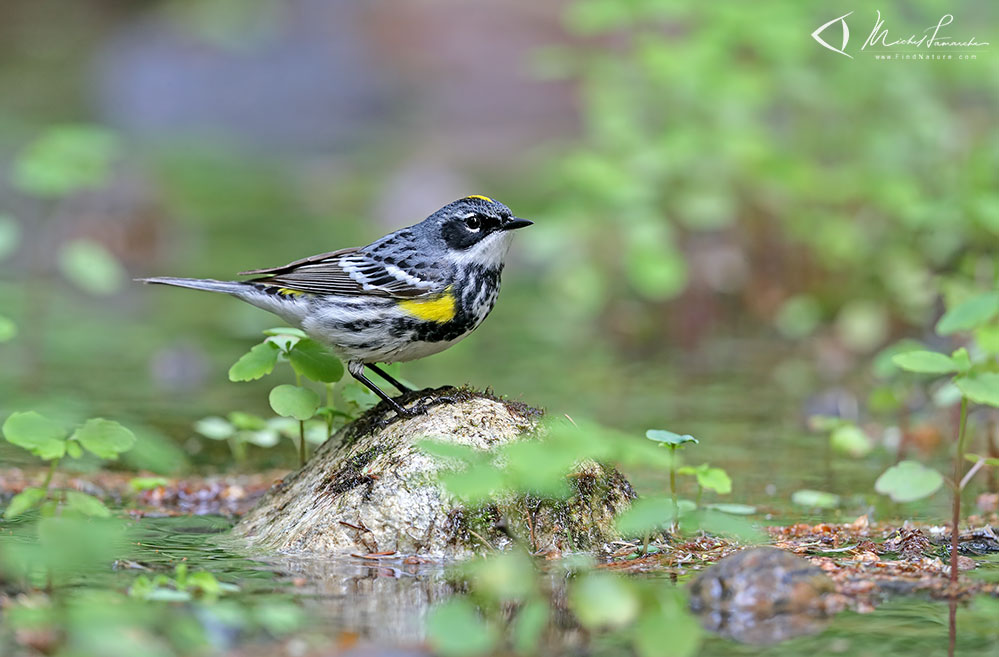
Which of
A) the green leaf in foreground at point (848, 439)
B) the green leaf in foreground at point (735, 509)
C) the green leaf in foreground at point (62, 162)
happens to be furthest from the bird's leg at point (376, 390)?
the green leaf in foreground at point (62, 162)

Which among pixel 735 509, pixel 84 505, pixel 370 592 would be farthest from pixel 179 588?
pixel 735 509

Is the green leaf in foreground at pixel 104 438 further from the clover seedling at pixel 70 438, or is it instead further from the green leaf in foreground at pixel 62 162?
the green leaf in foreground at pixel 62 162

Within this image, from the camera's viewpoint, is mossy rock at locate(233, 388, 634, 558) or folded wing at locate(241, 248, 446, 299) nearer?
mossy rock at locate(233, 388, 634, 558)

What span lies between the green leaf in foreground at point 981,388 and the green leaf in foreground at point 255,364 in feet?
8.38

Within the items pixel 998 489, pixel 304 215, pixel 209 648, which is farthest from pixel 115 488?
pixel 304 215

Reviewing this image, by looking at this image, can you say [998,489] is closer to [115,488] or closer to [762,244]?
[115,488]

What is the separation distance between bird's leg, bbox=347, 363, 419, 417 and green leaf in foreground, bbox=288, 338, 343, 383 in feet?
0.28

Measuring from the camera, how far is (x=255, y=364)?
510 cm

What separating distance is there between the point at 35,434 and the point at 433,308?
155 cm

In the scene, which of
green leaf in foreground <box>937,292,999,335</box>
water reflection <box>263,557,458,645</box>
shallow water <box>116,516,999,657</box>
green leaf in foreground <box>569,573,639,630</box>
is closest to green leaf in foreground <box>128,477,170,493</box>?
shallow water <box>116,516,999,657</box>

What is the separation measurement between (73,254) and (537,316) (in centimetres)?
452

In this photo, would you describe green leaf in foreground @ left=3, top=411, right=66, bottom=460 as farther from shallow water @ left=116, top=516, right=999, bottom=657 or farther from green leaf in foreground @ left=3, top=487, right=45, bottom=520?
shallow water @ left=116, top=516, right=999, bottom=657

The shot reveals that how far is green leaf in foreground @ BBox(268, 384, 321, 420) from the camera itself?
196 inches

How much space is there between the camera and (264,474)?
21.3ft
